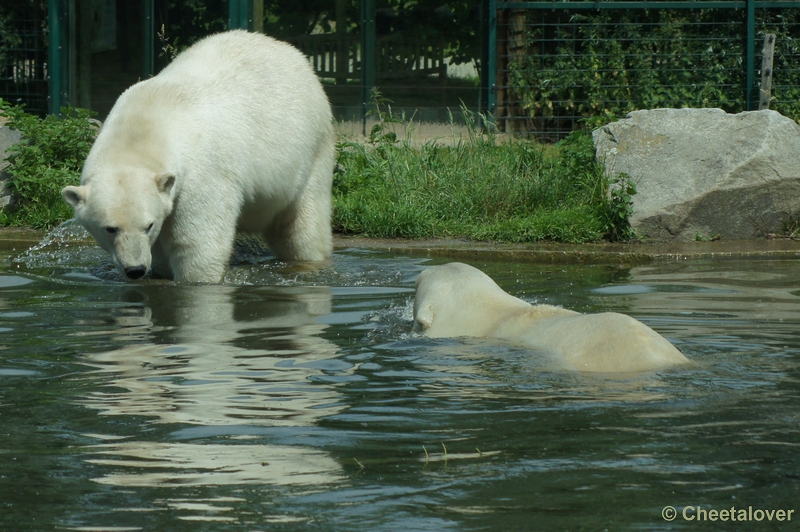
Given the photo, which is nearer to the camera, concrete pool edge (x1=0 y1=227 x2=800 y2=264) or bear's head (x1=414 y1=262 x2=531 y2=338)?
bear's head (x1=414 y1=262 x2=531 y2=338)

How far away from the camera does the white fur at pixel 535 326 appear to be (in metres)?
3.95

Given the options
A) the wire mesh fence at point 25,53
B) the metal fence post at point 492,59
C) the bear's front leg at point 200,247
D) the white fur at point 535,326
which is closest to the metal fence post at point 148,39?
the wire mesh fence at point 25,53

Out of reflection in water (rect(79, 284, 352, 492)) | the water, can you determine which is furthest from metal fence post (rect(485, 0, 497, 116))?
the water

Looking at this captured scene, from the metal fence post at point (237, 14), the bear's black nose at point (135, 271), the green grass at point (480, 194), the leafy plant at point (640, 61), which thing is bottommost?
the bear's black nose at point (135, 271)

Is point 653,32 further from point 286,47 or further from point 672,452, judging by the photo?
point 672,452

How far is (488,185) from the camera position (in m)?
8.82

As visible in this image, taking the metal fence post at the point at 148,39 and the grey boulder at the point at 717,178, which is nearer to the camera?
the grey boulder at the point at 717,178

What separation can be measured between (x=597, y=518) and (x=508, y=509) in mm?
214

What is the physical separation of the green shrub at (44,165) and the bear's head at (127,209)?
298cm

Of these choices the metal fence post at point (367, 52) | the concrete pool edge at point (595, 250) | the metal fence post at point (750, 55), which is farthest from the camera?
the metal fence post at point (367, 52)

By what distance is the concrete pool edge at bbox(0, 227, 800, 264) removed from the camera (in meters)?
7.44

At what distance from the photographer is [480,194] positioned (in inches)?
345

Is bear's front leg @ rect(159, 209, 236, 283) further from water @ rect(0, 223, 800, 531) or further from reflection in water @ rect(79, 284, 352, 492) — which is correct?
water @ rect(0, 223, 800, 531)

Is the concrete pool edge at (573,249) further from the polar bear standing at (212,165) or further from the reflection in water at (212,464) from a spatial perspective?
the reflection in water at (212,464)
